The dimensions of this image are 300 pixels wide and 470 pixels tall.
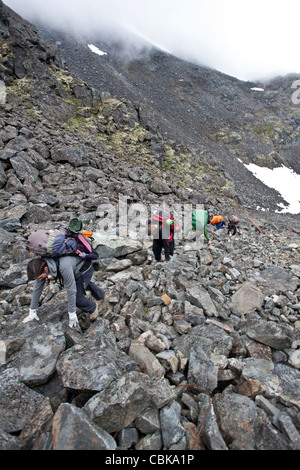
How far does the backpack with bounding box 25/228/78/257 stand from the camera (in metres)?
3.63

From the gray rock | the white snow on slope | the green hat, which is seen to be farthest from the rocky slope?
the white snow on slope

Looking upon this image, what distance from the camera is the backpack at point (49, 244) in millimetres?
3631

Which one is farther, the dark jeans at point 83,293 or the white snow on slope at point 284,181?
the white snow on slope at point 284,181

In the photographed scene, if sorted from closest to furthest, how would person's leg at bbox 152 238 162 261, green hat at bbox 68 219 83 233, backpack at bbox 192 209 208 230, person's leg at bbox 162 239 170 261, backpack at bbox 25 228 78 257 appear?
1. backpack at bbox 25 228 78 257
2. green hat at bbox 68 219 83 233
3. person's leg at bbox 162 239 170 261
4. person's leg at bbox 152 238 162 261
5. backpack at bbox 192 209 208 230

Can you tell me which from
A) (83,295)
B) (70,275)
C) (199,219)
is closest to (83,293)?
(83,295)

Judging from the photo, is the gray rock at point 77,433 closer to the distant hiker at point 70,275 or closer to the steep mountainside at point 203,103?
the distant hiker at point 70,275

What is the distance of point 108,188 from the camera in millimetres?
13273

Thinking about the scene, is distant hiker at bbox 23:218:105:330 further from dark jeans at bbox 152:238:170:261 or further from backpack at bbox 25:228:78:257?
dark jeans at bbox 152:238:170:261

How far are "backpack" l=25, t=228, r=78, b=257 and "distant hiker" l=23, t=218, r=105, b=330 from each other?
16cm

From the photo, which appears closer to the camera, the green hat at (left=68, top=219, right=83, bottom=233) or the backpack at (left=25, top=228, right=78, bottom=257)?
the backpack at (left=25, top=228, right=78, bottom=257)

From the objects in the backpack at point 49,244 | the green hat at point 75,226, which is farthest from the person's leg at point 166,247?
the backpack at point 49,244

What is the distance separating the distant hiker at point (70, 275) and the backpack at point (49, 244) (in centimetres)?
16

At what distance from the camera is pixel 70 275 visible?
3.91m

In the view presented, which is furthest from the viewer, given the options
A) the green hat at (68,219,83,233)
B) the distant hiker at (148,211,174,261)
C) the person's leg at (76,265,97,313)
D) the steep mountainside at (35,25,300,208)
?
the steep mountainside at (35,25,300,208)
